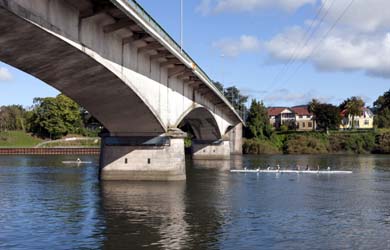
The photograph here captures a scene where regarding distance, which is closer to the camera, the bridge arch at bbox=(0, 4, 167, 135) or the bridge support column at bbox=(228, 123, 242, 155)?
the bridge arch at bbox=(0, 4, 167, 135)

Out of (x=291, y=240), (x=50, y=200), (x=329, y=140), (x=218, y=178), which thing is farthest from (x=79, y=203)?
(x=329, y=140)

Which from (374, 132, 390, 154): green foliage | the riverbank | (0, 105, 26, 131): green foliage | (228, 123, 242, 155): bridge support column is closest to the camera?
the riverbank

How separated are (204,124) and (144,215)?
5380cm

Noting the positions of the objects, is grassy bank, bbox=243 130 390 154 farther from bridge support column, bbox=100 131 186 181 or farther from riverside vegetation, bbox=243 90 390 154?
bridge support column, bbox=100 131 186 181

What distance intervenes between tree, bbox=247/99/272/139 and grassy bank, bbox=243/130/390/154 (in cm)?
277

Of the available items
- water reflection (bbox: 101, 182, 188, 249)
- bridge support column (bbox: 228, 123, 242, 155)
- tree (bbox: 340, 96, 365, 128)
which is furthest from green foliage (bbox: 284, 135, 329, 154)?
water reflection (bbox: 101, 182, 188, 249)

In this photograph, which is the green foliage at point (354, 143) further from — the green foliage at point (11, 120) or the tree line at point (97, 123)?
the green foliage at point (11, 120)

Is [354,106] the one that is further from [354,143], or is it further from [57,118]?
[57,118]

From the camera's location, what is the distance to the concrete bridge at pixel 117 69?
70.3ft

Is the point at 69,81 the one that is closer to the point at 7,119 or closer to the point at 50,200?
the point at 50,200

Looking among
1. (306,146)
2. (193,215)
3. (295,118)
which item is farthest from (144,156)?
(295,118)

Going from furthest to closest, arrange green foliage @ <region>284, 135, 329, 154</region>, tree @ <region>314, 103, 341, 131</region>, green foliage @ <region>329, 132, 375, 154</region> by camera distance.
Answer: tree @ <region>314, 103, 341, 131</region>
green foliage @ <region>329, 132, 375, 154</region>
green foliage @ <region>284, 135, 329, 154</region>

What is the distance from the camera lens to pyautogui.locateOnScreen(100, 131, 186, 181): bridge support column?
42156 millimetres

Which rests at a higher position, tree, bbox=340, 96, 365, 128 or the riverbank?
tree, bbox=340, 96, 365, 128
